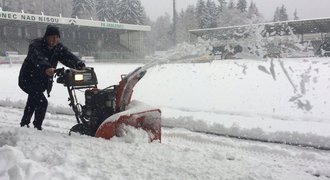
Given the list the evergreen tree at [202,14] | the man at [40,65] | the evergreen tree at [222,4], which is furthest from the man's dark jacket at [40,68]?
the evergreen tree at [222,4]

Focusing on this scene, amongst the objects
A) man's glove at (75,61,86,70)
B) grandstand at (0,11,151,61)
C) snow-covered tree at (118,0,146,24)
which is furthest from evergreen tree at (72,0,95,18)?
man's glove at (75,61,86,70)

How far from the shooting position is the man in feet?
18.6

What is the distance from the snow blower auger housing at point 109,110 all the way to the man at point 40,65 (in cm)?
51

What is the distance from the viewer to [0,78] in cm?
1917

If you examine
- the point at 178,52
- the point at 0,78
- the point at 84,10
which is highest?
the point at 84,10

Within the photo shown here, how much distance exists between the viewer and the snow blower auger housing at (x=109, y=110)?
488cm

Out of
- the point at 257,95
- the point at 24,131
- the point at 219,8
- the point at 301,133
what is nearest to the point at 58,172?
the point at 24,131

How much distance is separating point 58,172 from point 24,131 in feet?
6.19

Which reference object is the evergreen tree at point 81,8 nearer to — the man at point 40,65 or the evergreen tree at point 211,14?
the evergreen tree at point 211,14

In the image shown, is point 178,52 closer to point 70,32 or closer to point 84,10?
point 70,32

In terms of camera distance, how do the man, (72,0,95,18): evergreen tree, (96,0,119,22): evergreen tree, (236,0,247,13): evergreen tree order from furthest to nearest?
(236,0,247,13): evergreen tree < (96,0,119,22): evergreen tree < (72,0,95,18): evergreen tree < the man

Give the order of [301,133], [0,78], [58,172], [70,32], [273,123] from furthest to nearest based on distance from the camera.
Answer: [70,32] → [0,78] → [273,123] → [301,133] → [58,172]

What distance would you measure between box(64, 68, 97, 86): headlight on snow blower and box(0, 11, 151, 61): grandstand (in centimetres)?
3717

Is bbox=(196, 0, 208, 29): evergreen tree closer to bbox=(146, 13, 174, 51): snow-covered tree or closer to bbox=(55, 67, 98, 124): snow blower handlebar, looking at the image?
bbox=(146, 13, 174, 51): snow-covered tree
